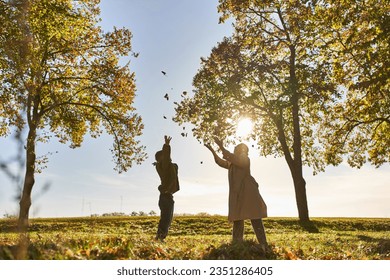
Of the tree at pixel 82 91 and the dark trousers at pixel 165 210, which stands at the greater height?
the tree at pixel 82 91

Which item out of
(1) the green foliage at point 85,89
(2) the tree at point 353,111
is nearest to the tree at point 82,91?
(1) the green foliage at point 85,89

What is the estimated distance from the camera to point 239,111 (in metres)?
34.0

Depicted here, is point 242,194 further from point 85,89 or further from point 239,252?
point 85,89

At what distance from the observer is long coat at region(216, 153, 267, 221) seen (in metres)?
11.4

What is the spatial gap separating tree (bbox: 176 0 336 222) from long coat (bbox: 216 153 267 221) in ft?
63.9

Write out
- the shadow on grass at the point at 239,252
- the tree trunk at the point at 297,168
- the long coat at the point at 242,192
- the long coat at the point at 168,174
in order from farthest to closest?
the tree trunk at the point at 297,168
the long coat at the point at 168,174
the long coat at the point at 242,192
the shadow on grass at the point at 239,252

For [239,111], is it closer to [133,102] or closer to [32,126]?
[133,102]

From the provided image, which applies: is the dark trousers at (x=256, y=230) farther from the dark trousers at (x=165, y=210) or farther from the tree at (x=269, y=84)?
the tree at (x=269, y=84)

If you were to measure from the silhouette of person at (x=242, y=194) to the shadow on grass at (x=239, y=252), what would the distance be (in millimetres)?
1285

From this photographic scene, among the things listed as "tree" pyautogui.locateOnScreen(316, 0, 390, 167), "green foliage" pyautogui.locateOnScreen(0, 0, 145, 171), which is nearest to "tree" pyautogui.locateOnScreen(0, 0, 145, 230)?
"green foliage" pyautogui.locateOnScreen(0, 0, 145, 171)

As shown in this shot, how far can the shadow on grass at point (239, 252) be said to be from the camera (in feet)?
30.7

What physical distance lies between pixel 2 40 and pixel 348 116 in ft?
74.9

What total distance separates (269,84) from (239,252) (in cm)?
2478

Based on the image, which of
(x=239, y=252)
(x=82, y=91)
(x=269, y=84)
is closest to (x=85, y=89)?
(x=82, y=91)
